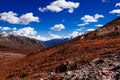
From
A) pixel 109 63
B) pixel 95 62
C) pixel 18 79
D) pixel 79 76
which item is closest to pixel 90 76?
pixel 79 76

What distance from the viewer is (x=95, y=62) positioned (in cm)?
4475

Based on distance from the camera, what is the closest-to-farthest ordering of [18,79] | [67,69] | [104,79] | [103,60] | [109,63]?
[104,79] → [109,63] → [103,60] → [67,69] → [18,79]

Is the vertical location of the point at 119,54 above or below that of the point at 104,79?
above

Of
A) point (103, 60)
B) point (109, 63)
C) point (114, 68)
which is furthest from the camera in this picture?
point (103, 60)

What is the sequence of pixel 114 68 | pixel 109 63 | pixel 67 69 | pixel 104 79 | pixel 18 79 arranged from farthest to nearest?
pixel 18 79
pixel 67 69
pixel 109 63
pixel 114 68
pixel 104 79

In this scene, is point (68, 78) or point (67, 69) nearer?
point (68, 78)

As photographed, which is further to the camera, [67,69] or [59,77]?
[67,69]

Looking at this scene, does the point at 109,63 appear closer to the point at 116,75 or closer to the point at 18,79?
the point at 116,75

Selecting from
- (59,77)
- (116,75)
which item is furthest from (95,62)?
(116,75)

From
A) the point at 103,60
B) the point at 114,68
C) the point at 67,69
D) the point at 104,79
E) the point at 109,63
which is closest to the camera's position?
the point at 104,79

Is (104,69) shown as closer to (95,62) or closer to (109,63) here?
(109,63)

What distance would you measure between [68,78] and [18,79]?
58.9ft

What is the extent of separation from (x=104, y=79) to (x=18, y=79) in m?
24.4

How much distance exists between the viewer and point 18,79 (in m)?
53.7
